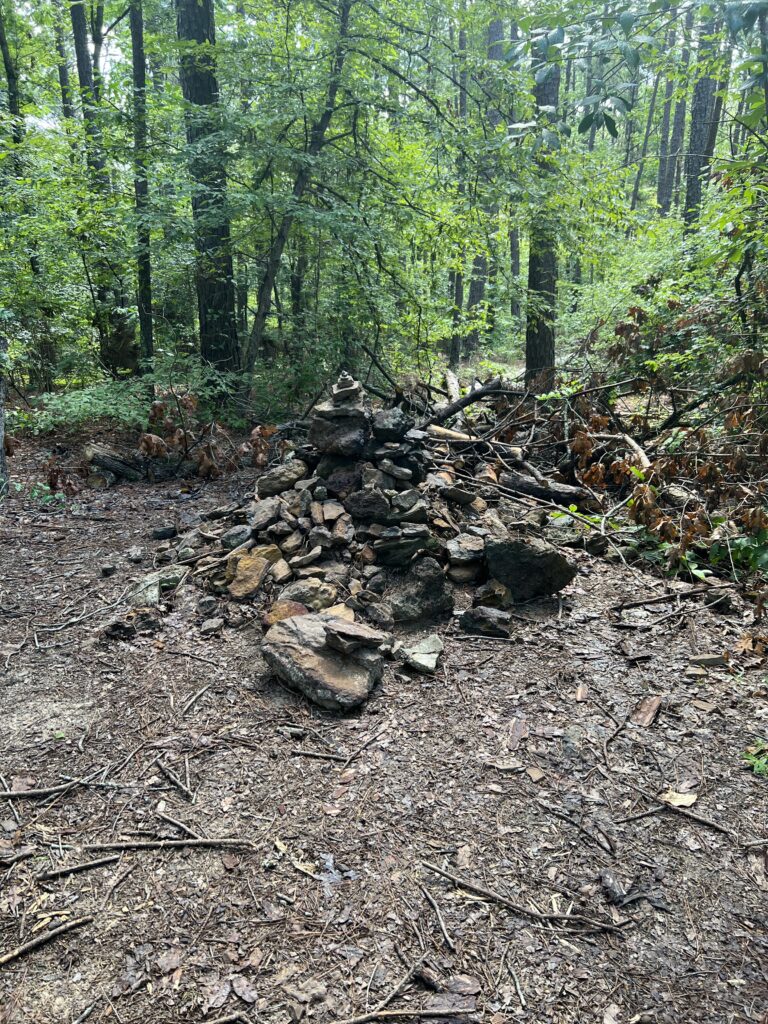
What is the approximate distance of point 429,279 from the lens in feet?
25.5

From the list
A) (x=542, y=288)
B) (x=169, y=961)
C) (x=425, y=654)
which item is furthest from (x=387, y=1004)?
(x=542, y=288)

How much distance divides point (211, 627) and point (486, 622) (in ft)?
5.41

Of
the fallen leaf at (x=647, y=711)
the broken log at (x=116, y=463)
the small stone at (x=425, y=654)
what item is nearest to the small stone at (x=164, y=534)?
the broken log at (x=116, y=463)

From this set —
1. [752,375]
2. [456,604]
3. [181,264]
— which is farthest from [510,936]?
[181,264]

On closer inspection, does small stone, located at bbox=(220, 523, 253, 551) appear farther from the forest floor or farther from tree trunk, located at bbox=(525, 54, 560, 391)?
tree trunk, located at bbox=(525, 54, 560, 391)

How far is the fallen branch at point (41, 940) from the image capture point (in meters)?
1.81

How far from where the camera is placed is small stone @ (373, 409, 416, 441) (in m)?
4.52

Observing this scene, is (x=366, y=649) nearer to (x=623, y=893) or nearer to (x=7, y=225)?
(x=623, y=893)

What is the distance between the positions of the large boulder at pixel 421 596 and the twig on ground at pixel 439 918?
1683 mm

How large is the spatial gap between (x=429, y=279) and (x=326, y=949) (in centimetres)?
742

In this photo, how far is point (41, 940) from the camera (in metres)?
1.85

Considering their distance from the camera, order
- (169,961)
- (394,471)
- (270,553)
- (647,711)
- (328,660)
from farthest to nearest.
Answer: (394,471) < (270,553) < (328,660) < (647,711) < (169,961)

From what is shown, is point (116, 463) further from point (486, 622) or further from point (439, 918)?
point (439, 918)

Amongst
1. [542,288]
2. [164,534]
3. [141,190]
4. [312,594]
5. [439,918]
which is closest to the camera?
[439,918]
